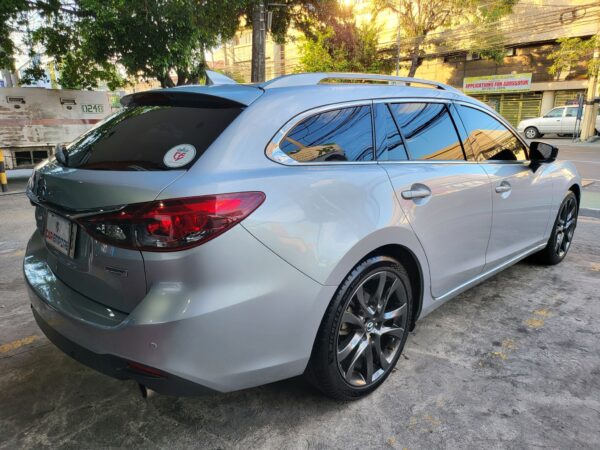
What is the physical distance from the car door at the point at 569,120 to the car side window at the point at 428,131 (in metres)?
23.9

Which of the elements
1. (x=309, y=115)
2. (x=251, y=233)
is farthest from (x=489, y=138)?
(x=251, y=233)

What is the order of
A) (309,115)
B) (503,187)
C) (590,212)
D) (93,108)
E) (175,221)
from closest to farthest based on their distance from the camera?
(175,221)
(309,115)
(503,187)
(590,212)
(93,108)

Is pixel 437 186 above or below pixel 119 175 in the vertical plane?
below

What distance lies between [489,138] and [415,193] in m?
1.24

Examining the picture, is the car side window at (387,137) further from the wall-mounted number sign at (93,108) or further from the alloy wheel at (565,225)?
the wall-mounted number sign at (93,108)

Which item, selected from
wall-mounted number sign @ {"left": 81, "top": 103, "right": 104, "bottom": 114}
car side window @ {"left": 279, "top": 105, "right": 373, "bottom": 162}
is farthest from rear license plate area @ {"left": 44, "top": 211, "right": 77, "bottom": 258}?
wall-mounted number sign @ {"left": 81, "top": 103, "right": 104, "bottom": 114}

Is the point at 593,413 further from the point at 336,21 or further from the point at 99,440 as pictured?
the point at 336,21

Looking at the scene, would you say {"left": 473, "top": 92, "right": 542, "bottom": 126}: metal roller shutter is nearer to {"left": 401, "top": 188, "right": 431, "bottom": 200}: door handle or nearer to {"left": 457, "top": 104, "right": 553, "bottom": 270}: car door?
{"left": 457, "top": 104, "right": 553, "bottom": 270}: car door

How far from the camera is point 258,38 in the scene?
13.0 meters

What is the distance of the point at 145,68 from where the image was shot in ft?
37.7

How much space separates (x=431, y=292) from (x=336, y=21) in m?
17.1

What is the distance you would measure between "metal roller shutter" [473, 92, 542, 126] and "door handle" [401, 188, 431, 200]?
29.9m

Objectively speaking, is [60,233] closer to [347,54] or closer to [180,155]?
[180,155]

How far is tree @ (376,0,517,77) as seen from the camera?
25.0 metres
